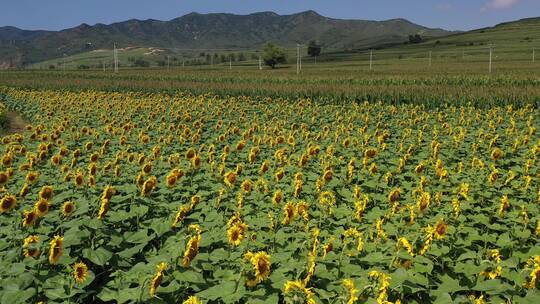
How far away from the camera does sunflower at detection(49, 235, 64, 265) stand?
12.8 feet

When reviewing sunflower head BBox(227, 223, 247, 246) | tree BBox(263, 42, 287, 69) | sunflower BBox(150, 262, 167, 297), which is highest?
tree BBox(263, 42, 287, 69)

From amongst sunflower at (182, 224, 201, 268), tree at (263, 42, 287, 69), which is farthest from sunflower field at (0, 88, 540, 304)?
tree at (263, 42, 287, 69)

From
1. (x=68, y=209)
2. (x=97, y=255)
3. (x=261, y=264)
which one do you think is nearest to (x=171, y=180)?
(x=68, y=209)

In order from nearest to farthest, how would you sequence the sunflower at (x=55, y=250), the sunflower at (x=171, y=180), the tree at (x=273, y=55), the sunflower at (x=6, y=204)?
the sunflower at (x=55, y=250)
the sunflower at (x=6, y=204)
the sunflower at (x=171, y=180)
the tree at (x=273, y=55)

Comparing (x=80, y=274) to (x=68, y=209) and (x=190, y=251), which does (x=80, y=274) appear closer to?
(x=190, y=251)

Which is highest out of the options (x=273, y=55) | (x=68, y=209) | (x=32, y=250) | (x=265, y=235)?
(x=273, y=55)

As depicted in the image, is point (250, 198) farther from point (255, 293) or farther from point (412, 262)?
point (255, 293)

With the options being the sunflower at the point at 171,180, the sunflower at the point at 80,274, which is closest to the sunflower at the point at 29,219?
the sunflower at the point at 80,274

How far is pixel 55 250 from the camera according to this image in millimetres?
3949

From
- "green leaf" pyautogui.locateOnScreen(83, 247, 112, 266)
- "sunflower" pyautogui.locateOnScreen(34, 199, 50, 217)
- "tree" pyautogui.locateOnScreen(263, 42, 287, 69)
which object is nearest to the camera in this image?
"green leaf" pyautogui.locateOnScreen(83, 247, 112, 266)

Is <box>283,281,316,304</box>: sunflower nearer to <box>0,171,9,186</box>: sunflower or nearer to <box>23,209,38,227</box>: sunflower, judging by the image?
<box>23,209,38,227</box>: sunflower

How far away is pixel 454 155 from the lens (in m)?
10.6

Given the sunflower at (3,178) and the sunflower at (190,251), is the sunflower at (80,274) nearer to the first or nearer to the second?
the sunflower at (190,251)

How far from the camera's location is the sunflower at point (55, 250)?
12.8ft
